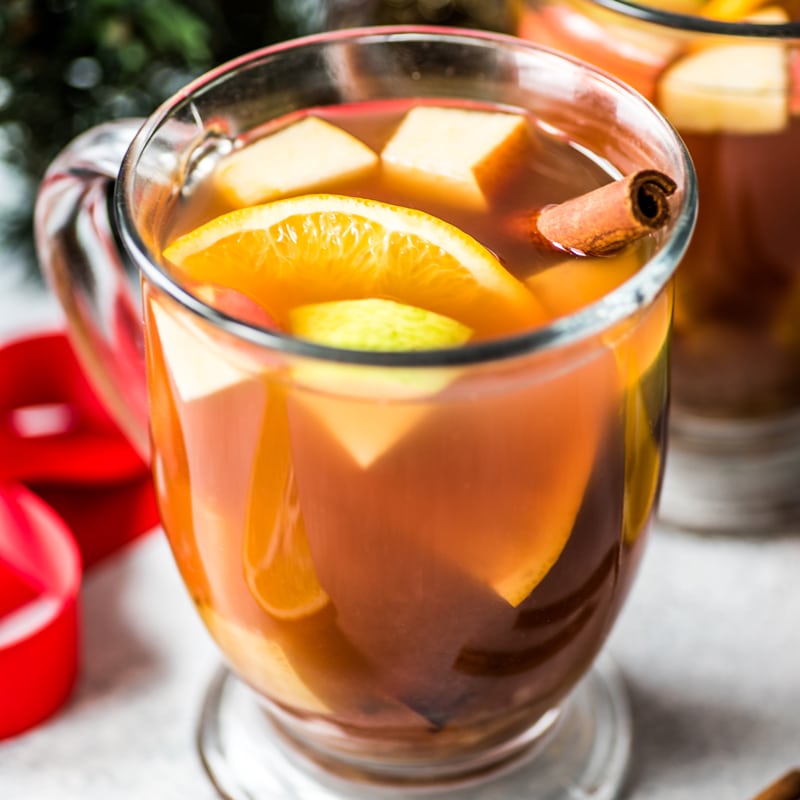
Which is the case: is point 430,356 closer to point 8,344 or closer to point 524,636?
point 524,636

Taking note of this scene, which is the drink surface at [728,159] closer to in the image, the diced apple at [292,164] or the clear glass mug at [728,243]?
the clear glass mug at [728,243]

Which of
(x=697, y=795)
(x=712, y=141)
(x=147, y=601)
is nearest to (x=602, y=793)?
(x=697, y=795)

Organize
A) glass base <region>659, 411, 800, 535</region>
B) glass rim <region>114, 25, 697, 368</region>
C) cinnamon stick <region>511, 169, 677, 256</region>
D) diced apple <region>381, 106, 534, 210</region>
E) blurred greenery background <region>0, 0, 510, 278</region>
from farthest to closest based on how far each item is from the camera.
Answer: blurred greenery background <region>0, 0, 510, 278</region>
glass base <region>659, 411, 800, 535</region>
diced apple <region>381, 106, 534, 210</region>
cinnamon stick <region>511, 169, 677, 256</region>
glass rim <region>114, 25, 697, 368</region>

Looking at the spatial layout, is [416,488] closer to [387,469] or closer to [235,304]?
[387,469]

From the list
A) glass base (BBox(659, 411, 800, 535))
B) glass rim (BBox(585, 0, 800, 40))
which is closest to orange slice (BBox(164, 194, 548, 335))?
glass rim (BBox(585, 0, 800, 40))

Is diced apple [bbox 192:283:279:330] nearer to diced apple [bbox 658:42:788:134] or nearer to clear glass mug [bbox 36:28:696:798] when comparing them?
clear glass mug [bbox 36:28:696:798]

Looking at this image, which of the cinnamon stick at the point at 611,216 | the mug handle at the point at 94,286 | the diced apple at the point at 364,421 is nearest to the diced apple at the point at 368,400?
the diced apple at the point at 364,421

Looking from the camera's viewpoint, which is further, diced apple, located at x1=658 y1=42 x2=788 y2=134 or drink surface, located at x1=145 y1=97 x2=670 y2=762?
diced apple, located at x1=658 y1=42 x2=788 y2=134

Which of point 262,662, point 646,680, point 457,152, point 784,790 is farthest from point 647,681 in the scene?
point 457,152
